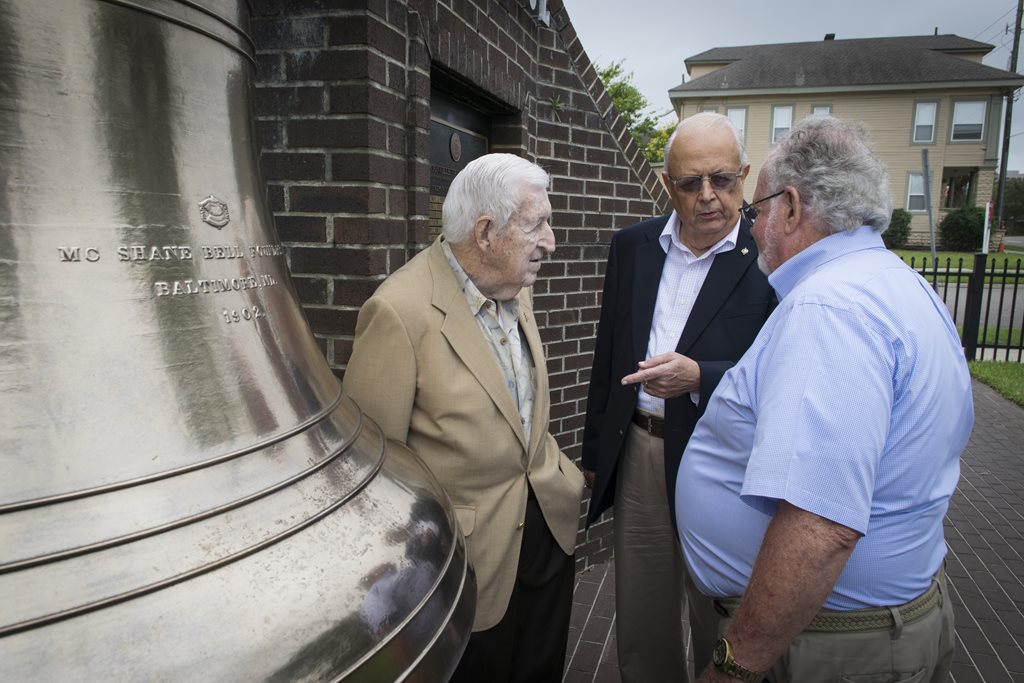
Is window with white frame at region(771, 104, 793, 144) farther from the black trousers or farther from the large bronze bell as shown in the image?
the large bronze bell

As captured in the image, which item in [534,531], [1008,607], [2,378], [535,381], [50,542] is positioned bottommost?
[1008,607]

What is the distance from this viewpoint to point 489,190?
178 cm

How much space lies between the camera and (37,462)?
2.01 feet

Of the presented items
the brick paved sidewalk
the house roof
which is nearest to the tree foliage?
the house roof

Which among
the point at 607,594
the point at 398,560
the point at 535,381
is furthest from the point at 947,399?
the point at 607,594

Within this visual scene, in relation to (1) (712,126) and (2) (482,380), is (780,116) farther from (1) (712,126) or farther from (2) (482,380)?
(2) (482,380)

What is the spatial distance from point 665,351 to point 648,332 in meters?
0.10

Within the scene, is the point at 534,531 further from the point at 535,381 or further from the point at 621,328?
the point at 621,328

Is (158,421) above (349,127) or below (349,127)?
below

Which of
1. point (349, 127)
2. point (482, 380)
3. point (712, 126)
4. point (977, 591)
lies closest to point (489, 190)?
point (482, 380)

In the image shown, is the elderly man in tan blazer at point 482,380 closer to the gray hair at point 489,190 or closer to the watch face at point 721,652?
the gray hair at point 489,190

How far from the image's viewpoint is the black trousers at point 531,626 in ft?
6.36

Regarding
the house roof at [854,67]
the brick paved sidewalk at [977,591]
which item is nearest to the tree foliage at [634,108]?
the house roof at [854,67]

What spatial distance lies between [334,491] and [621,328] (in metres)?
2.02
